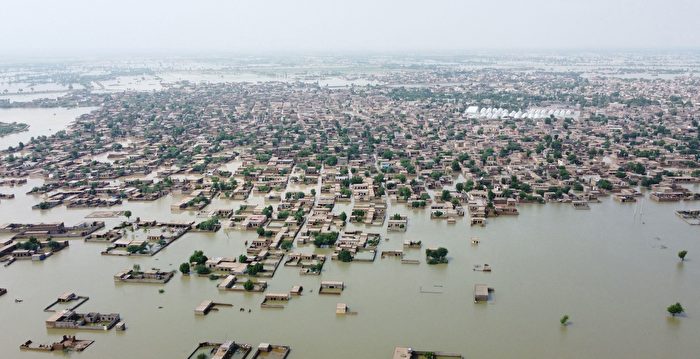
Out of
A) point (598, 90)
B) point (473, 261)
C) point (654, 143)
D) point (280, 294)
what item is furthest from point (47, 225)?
point (598, 90)

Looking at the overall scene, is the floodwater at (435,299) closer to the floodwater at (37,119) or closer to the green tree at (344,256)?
the green tree at (344,256)

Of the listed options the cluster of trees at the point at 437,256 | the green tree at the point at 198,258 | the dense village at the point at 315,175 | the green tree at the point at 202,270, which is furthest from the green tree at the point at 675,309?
the green tree at the point at 198,258

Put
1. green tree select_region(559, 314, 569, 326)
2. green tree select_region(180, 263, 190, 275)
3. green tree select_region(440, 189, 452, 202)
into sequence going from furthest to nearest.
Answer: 1. green tree select_region(440, 189, 452, 202)
2. green tree select_region(180, 263, 190, 275)
3. green tree select_region(559, 314, 569, 326)

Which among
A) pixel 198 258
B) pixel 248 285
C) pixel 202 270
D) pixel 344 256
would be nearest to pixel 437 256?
pixel 344 256

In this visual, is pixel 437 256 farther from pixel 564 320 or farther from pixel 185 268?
pixel 185 268

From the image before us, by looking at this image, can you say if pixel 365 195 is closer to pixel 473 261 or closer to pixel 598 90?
pixel 473 261

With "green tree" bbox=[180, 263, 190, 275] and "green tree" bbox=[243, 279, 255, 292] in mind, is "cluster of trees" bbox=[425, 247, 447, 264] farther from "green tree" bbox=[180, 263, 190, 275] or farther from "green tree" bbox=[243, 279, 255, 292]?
"green tree" bbox=[180, 263, 190, 275]

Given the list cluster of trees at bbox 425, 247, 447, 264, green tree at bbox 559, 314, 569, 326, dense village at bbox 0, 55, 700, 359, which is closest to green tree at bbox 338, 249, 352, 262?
dense village at bbox 0, 55, 700, 359
